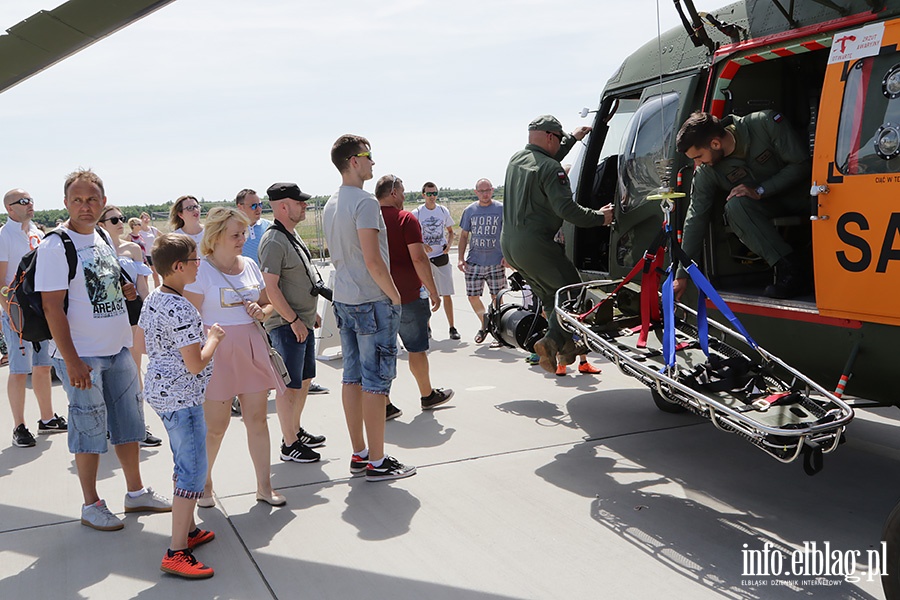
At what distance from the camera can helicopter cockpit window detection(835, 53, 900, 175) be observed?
3.58m

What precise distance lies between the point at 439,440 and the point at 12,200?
402 centimetres

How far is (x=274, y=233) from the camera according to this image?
5.00m

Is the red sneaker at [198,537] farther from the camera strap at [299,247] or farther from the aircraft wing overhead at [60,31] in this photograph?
the aircraft wing overhead at [60,31]

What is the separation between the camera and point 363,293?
4.66 meters

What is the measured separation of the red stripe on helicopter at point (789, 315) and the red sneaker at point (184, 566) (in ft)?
10.7

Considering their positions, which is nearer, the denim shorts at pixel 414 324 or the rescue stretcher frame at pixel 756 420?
the rescue stretcher frame at pixel 756 420

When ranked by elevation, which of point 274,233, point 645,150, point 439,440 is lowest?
point 439,440

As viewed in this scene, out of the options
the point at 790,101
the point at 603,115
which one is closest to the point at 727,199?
the point at 790,101

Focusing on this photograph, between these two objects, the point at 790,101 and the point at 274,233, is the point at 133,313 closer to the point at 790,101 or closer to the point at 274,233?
the point at 274,233

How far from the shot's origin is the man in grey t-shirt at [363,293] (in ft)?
15.2

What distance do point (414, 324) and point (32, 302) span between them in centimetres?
283

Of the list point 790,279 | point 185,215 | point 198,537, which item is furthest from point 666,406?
point 185,215

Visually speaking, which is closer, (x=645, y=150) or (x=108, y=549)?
(x=108, y=549)

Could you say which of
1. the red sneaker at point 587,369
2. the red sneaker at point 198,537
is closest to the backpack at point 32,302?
the red sneaker at point 198,537
